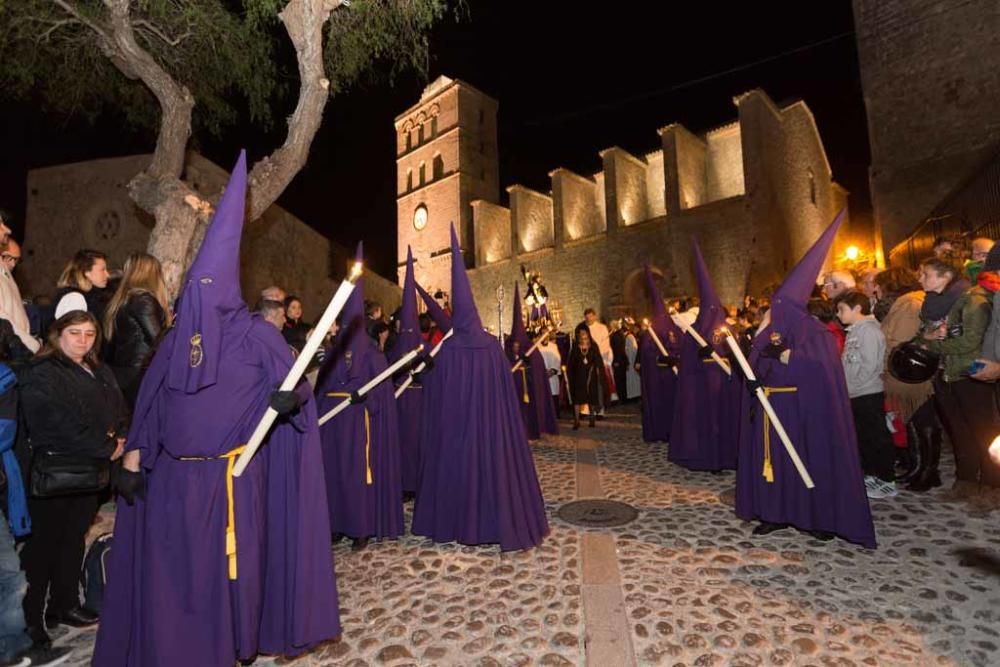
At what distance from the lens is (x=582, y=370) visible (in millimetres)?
10289

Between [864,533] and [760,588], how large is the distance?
1160 mm

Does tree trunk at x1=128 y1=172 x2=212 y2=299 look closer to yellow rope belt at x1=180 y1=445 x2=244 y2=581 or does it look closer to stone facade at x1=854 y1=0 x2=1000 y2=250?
yellow rope belt at x1=180 y1=445 x2=244 y2=581

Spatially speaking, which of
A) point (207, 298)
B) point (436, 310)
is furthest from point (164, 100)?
point (207, 298)

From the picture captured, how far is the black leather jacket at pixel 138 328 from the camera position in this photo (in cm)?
390

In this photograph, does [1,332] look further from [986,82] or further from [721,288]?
[721,288]

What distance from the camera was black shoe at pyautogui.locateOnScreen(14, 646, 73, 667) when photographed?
2.78 metres

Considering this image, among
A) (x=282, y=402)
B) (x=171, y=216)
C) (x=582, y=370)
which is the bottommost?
(x=282, y=402)

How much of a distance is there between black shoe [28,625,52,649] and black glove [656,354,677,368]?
23.2 ft

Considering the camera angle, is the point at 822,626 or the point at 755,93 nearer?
the point at 822,626

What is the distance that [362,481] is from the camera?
446cm

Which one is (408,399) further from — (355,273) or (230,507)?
(355,273)

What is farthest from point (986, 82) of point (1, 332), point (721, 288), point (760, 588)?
point (1, 332)

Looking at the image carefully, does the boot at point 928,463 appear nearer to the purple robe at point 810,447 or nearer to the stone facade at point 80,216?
the purple robe at point 810,447

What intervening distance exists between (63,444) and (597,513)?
419cm
